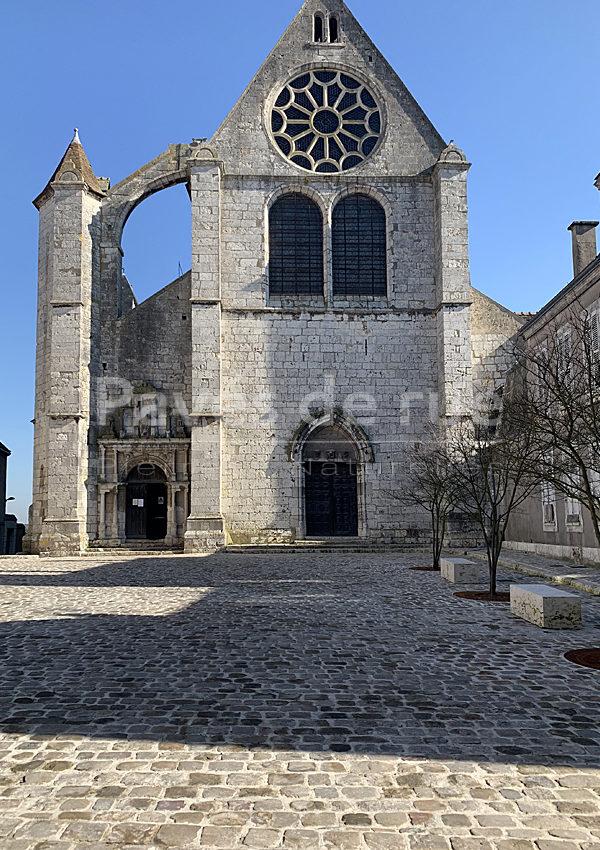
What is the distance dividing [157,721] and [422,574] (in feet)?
36.0

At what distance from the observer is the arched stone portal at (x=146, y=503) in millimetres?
23938


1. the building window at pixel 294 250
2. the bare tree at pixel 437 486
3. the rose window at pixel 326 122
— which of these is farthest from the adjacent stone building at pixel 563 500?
the rose window at pixel 326 122

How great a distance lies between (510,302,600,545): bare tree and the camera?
7.50 m

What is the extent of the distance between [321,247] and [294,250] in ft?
3.05

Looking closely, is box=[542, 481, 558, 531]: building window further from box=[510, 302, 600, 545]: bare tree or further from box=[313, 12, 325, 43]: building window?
box=[313, 12, 325, 43]: building window

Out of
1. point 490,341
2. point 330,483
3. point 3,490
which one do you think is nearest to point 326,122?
point 490,341

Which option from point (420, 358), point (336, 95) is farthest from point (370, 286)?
point (336, 95)

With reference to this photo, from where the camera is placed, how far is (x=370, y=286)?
24.6 meters

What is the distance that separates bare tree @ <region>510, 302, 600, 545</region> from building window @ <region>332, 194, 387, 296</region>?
18.5 ft

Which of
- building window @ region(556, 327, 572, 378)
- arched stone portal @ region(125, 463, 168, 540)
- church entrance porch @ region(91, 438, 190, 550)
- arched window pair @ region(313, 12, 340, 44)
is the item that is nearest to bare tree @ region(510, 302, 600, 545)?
building window @ region(556, 327, 572, 378)

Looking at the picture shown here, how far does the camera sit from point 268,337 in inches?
940

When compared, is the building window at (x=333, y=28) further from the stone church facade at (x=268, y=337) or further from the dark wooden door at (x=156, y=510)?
the dark wooden door at (x=156, y=510)

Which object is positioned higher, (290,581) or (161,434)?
(161,434)

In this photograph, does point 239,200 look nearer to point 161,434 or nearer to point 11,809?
point 161,434
